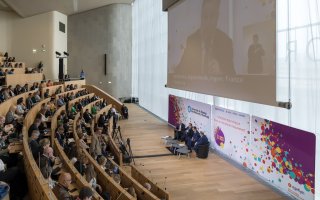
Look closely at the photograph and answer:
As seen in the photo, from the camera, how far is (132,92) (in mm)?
23406

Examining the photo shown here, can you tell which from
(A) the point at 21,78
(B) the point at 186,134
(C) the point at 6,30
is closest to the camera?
(B) the point at 186,134

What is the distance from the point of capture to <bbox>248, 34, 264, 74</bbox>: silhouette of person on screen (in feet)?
18.0

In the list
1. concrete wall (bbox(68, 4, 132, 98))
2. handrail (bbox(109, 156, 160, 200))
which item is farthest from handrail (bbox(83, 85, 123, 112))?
handrail (bbox(109, 156, 160, 200))

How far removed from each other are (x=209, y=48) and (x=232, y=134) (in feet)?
9.48

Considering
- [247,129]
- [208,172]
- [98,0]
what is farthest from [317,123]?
[98,0]

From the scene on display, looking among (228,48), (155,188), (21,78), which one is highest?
(228,48)

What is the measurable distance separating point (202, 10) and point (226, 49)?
1720mm

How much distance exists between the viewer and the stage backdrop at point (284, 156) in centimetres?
585

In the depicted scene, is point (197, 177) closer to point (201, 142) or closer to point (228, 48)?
point (201, 142)

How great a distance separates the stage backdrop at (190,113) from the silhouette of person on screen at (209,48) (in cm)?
239

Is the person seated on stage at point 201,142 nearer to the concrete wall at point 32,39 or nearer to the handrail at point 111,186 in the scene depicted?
the handrail at point 111,186

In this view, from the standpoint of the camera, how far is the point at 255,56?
18.4 feet

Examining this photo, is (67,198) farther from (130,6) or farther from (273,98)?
(130,6)

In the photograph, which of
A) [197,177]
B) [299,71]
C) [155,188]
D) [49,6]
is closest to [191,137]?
[197,177]
